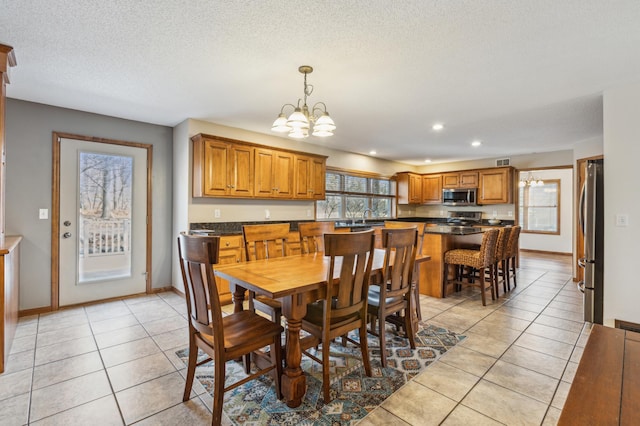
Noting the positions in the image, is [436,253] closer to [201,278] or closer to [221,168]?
[221,168]

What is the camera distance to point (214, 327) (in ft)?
5.41

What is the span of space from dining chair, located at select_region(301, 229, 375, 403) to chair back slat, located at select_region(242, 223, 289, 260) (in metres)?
0.83

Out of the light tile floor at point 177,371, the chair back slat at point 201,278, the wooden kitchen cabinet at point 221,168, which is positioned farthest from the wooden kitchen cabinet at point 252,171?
the chair back slat at point 201,278

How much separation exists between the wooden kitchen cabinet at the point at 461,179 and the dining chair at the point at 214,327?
20.3ft

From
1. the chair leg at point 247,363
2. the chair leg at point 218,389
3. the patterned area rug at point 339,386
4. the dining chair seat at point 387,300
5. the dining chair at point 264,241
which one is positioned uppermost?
the dining chair at point 264,241

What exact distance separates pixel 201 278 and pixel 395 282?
147 centimetres

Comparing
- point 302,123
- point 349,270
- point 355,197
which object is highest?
point 302,123

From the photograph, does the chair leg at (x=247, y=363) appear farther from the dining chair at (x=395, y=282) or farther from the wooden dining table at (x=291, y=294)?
the dining chair at (x=395, y=282)

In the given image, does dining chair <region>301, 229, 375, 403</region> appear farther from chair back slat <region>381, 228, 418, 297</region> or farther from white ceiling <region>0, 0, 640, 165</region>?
white ceiling <region>0, 0, 640, 165</region>

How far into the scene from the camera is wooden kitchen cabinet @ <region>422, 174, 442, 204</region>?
24.1ft

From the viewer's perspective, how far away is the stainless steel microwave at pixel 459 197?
6691 mm

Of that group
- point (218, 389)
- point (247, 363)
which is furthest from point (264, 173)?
point (218, 389)

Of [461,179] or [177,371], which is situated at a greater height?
[461,179]

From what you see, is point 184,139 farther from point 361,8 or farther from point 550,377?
point 550,377
